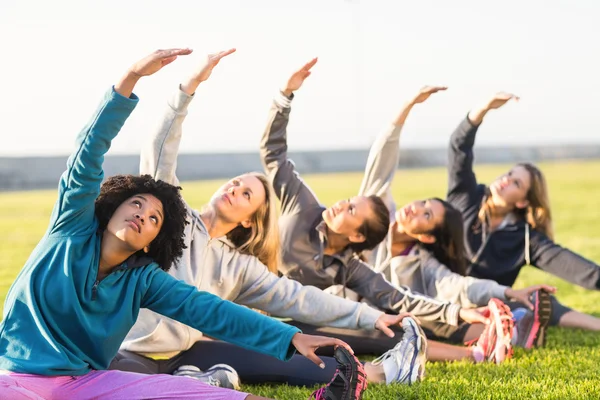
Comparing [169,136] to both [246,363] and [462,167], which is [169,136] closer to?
[246,363]

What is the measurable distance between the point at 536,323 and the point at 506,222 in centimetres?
111

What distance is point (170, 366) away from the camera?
13.4ft

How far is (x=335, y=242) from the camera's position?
490 centimetres

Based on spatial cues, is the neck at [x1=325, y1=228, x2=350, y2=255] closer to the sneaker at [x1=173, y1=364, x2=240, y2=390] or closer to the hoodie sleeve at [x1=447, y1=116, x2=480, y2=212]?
the sneaker at [x1=173, y1=364, x2=240, y2=390]

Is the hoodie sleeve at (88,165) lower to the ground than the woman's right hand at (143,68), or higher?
lower

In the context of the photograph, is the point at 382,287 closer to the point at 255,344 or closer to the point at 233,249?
the point at 233,249

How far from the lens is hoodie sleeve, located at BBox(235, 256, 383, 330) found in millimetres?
4168

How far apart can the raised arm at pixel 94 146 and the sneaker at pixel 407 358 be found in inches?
63.9

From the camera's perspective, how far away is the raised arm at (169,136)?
3924 mm

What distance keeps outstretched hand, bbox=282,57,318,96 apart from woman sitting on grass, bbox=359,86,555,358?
0.84m

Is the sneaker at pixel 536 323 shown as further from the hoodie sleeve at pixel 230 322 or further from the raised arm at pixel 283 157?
the hoodie sleeve at pixel 230 322

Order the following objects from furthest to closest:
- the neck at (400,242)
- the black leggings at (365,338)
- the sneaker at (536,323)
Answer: the neck at (400,242) → the sneaker at (536,323) → the black leggings at (365,338)

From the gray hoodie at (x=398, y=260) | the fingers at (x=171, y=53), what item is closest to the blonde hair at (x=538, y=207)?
the gray hoodie at (x=398, y=260)

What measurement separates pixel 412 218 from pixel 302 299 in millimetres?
1439
